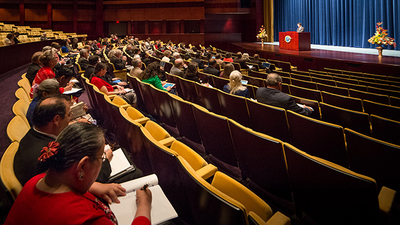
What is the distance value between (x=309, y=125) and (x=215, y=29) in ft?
50.5

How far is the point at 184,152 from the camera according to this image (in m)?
1.51

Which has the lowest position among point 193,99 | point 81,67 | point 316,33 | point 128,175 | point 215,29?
point 128,175

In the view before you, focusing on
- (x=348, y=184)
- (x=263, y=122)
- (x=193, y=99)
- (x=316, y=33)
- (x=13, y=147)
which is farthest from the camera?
(x=316, y=33)

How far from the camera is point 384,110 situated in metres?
2.62

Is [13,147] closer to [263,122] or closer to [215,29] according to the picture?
[263,122]

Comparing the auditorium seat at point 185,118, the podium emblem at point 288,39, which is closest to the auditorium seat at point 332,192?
the auditorium seat at point 185,118

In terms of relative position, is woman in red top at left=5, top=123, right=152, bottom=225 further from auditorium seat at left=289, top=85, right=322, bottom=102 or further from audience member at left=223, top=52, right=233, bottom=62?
audience member at left=223, top=52, right=233, bottom=62

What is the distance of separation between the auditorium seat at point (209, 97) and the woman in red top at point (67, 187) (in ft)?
6.71

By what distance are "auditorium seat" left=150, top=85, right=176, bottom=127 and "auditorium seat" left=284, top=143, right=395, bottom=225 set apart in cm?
161

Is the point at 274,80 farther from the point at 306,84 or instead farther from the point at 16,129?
the point at 16,129

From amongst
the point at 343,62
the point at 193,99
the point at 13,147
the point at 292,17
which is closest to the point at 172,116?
the point at 193,99

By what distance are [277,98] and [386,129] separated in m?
0.94

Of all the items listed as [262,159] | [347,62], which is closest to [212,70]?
[262,159]

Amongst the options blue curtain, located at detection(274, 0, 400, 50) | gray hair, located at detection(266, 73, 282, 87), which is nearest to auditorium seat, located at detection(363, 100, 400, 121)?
gray hair, located at detection(266, 73, 282, 87)
